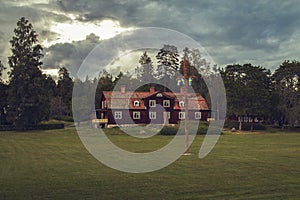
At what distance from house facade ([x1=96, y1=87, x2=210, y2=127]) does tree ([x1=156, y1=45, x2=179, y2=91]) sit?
32418mm

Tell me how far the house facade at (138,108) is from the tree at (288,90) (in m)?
19.1

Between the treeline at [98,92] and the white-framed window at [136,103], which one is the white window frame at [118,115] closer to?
the white-framed window at [136,103]

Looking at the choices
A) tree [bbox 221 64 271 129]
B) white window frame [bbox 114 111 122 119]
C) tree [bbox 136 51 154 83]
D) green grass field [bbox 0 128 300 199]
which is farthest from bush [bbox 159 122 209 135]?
tree [bbox 136 51 154 83]

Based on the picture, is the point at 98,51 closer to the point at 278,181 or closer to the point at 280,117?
the point at 278,181

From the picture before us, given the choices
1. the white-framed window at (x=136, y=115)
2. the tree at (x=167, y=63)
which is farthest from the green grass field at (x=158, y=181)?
the tree at (x=167, y=63)

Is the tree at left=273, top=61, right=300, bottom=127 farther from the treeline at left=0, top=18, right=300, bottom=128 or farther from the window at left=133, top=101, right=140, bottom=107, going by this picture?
the window at left=133, top=101, right=140, bottom=107

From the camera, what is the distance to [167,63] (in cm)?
11475

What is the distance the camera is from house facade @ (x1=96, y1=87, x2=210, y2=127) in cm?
7469

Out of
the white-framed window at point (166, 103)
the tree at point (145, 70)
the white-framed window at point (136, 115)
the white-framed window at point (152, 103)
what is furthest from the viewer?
the tree at point (145, 70)

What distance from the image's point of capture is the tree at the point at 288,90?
253 ft

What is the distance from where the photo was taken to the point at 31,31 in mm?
72875

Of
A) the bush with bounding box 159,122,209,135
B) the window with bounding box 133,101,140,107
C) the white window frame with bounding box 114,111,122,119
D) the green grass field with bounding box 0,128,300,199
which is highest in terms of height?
the window with bounding box 133,101,140,107

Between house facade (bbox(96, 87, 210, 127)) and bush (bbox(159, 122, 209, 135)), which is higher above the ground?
house facade (bbox(96, 87, 210, 127))

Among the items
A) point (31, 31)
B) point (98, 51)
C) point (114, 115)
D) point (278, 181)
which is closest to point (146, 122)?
point (114, 115)
